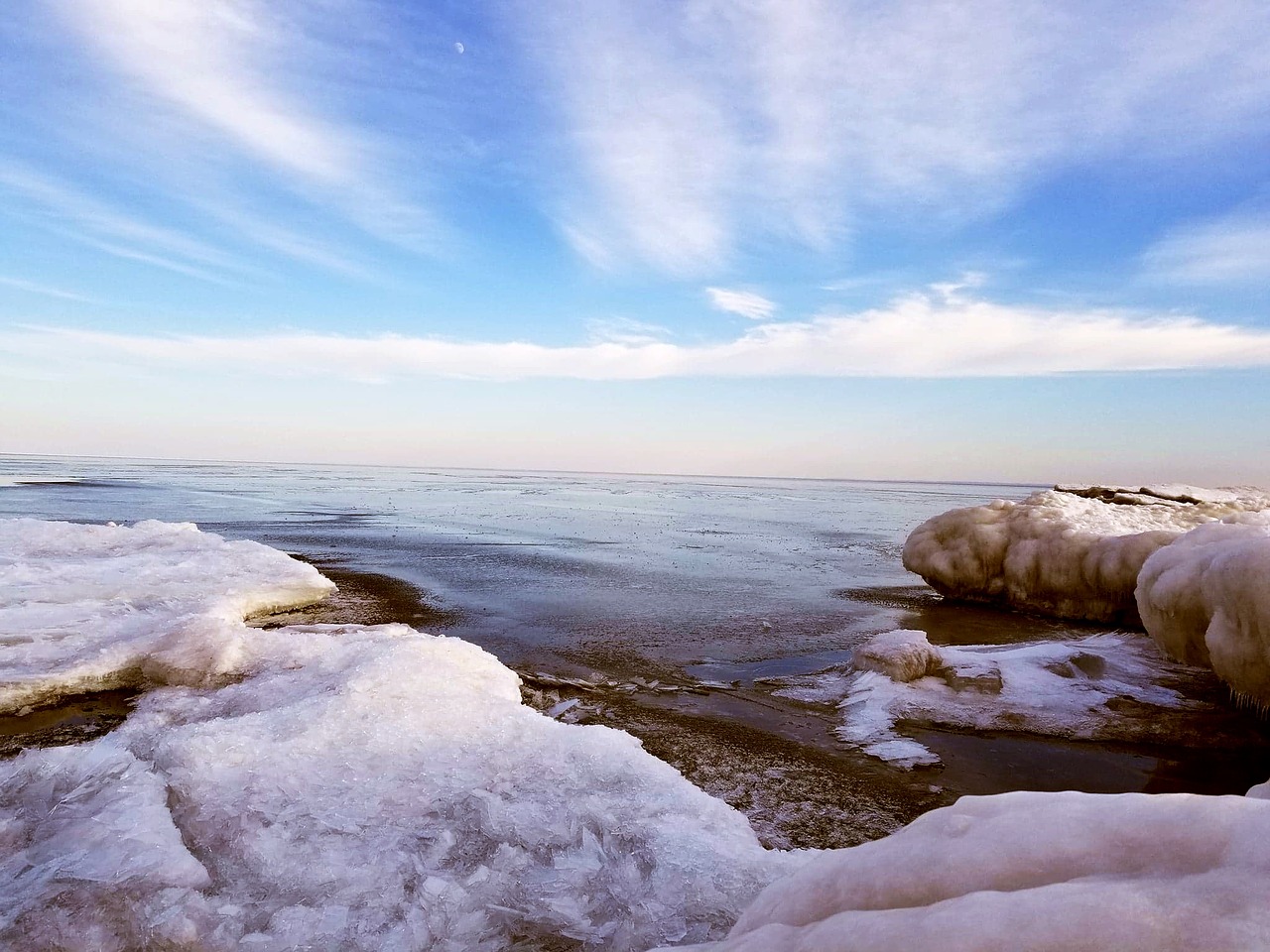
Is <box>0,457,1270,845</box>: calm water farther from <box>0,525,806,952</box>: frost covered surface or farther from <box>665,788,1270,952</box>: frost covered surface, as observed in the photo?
<box>665,788,1270,952</box>: frost covered surface

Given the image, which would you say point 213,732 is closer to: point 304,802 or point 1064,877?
point 304,802

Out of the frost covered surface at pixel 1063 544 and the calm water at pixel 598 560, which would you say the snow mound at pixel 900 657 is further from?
the frost covered surface at pixel 1063 544

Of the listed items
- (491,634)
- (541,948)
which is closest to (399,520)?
(491,634)

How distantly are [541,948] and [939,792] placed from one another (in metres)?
2.45

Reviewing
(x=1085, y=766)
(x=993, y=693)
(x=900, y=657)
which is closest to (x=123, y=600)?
(x=900, y=657)

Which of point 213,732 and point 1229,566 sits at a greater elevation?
point 1229,566

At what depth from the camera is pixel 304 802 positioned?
125 inches

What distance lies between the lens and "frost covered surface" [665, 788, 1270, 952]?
127 cm

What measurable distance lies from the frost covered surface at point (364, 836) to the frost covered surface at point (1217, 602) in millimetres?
3540

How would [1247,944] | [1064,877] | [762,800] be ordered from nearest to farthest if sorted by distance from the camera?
[1247,944]
[1064,877]
[762,800]

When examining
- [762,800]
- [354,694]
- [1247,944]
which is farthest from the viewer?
[354,694]

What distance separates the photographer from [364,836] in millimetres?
2949

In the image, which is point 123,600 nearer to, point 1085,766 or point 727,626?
point 727,626

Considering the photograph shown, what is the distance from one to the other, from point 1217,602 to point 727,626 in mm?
4317
